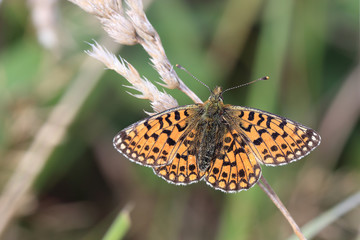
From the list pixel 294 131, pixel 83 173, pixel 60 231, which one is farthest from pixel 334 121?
pixel 60 231

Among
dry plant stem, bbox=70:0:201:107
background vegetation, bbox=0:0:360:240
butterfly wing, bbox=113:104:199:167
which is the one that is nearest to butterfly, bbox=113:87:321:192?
butterfly wing, bbox=113:104:199:167

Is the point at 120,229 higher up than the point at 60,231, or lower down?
higher up

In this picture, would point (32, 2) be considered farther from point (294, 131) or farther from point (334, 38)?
point (334, 38)

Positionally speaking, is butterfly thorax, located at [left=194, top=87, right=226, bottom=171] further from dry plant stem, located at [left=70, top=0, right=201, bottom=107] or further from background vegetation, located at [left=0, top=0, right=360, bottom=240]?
background vegetation, located at [left=0, top=0, right=360, bottom=240]

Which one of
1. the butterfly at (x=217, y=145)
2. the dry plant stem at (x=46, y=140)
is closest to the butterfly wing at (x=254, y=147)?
the butterfly at (x=217, y=145)

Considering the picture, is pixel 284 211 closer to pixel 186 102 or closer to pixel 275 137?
pixel 275 137

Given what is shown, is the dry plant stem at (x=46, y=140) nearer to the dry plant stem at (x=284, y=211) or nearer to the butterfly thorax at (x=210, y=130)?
the butterfly thorax at (x=210, y=130)
